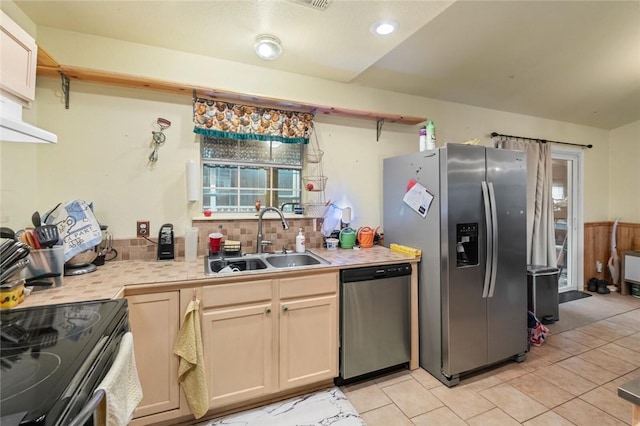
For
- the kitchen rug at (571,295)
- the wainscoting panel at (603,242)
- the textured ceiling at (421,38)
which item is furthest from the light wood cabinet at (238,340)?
the wainscoting panel at (603,242)

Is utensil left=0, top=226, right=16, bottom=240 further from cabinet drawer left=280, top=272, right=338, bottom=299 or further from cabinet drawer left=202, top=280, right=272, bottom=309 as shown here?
cabinet drawer left=280, top=272, right=338, bottom=299

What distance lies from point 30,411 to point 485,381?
2605 millimetres

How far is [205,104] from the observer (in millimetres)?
2260

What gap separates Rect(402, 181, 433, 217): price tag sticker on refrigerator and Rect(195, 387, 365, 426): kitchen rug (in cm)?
149

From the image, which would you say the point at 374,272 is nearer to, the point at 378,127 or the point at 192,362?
the point at 192,362

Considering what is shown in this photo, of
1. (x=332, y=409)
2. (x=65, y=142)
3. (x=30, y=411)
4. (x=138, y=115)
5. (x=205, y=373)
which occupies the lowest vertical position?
(x=332, y=409)

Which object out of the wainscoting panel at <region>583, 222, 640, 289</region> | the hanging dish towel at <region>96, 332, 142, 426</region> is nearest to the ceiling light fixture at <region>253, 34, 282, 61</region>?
the hanging dish towel at <region>96, 332, 142, 426</region>

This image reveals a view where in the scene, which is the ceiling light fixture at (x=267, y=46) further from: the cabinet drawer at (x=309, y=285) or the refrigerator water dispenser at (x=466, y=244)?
the refrigerator water dispenser at (x=466, y=244)

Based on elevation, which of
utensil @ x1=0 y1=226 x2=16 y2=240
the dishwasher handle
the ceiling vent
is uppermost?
the ceiling vent

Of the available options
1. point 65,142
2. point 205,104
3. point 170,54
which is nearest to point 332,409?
point 205,104

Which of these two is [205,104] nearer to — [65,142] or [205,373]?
[65,142]

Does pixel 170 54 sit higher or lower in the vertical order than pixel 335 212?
higher

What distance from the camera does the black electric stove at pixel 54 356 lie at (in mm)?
646

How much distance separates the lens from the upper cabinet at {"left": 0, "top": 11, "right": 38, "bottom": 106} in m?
1.19
